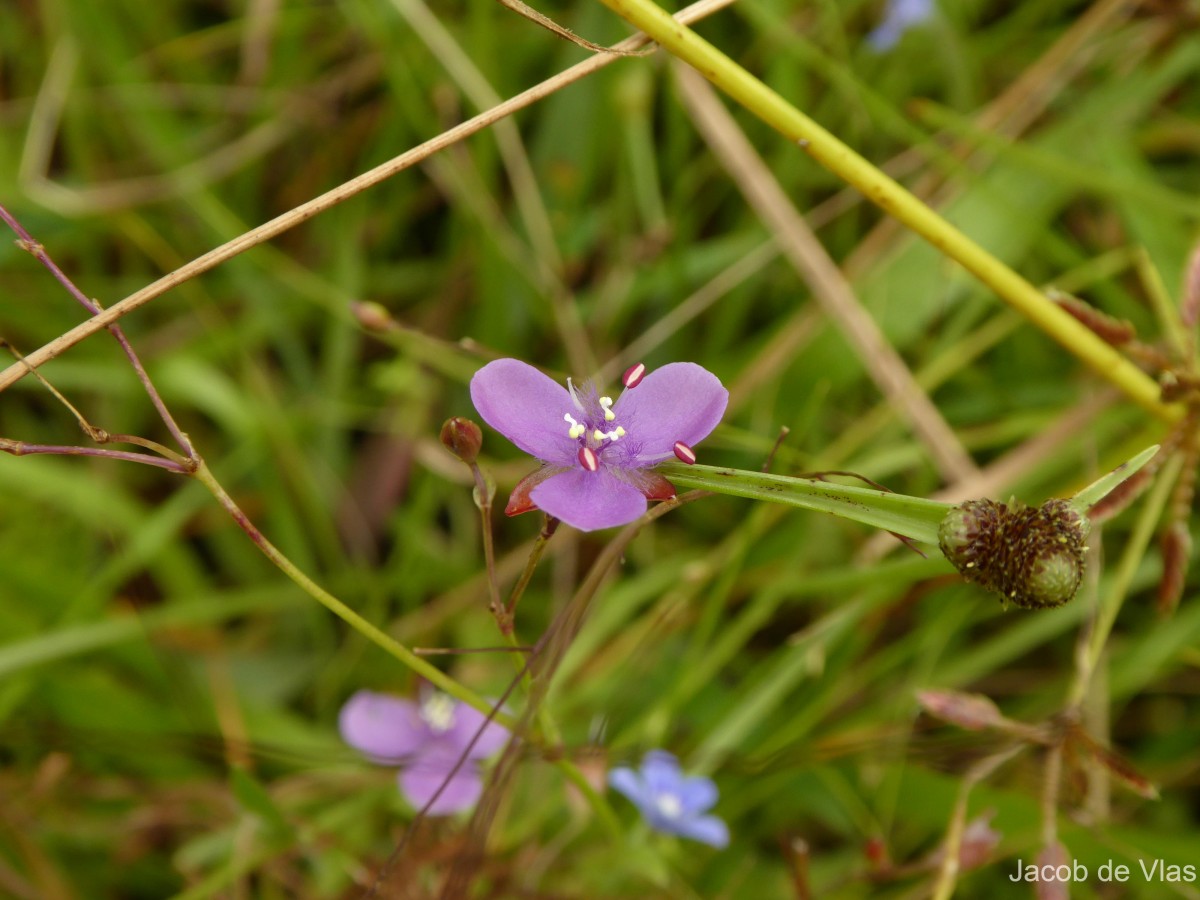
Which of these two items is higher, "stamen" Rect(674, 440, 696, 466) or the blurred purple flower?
the blurred purple flower

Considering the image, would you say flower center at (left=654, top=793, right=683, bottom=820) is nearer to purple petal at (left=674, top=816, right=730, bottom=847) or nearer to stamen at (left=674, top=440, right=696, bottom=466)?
purple petal at (left=674, top=816, right=730, bottom=847)

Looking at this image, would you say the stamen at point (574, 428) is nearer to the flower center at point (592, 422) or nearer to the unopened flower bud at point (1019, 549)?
the flower center at point (592, 422)

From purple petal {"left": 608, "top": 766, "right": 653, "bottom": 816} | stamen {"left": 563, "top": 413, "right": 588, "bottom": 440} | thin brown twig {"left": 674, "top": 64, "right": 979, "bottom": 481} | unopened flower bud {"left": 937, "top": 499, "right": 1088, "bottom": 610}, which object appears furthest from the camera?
thin brown twig {"left": 674, "top": 64, "right": 979, "bottom": 481}

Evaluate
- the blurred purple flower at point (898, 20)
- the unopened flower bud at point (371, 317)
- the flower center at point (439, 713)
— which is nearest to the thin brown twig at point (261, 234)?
the unopened flower bud at point (371, 317)

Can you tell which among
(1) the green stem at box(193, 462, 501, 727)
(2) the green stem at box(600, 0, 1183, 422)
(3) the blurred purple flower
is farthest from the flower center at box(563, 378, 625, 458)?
(3) the blurred purple flower

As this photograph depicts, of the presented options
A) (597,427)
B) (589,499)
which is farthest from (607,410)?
(589,499)

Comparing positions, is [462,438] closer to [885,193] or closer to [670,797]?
[885,193]
